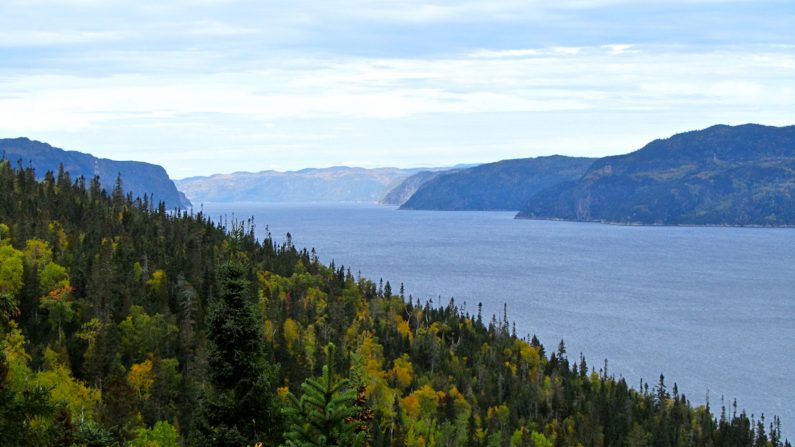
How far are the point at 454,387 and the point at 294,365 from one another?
163 ft

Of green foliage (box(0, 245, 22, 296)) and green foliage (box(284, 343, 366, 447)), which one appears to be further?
green foliage (box(0, 245, 22, 296))

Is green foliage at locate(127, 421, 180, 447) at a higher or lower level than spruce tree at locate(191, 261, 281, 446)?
lower

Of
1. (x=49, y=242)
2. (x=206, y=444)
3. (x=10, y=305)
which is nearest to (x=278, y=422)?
(x=206, y=444)

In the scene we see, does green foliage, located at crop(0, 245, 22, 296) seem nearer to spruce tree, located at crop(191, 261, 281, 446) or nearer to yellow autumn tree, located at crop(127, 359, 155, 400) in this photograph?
yellow autumn tree, located at crop(127, 359, 155, 400)

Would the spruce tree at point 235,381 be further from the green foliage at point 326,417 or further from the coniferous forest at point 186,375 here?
the green foliage at point 326,417

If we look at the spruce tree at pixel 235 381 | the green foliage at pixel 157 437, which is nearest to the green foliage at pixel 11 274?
the green foliage at pixel 157 437

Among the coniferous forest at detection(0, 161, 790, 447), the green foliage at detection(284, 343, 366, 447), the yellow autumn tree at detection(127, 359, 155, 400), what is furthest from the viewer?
the yellow autumn tree at detection(127, 359, 155, 400)

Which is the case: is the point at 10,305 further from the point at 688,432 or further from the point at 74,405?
the point at 688,432

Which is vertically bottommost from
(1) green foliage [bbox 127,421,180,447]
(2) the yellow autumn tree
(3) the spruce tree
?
(2) the yellow autumn tree

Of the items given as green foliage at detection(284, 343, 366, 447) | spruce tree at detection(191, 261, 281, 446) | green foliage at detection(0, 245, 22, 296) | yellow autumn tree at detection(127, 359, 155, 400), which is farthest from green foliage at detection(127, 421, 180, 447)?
green foliage at detection(284, 343, 366, 447)

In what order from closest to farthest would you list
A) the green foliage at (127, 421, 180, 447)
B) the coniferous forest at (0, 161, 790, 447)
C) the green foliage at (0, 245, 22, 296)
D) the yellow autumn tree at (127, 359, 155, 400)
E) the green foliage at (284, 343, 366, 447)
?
the green foliage at (284, 343, 366, 447) < the green foliage at (127, 421, 180, 447) < the coniferous forest at (0, 161, 790, 447) < the yellow autumn tree at (127, 359, 155, 400) < the green foliage at (0, 245, 22, 296)

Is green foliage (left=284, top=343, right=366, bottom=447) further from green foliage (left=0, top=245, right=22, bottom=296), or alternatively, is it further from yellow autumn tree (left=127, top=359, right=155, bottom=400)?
green foliage (left=0, top=245, right=22, bottom=296)

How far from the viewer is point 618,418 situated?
183m

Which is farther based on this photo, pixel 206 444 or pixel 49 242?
pixel 49 242
